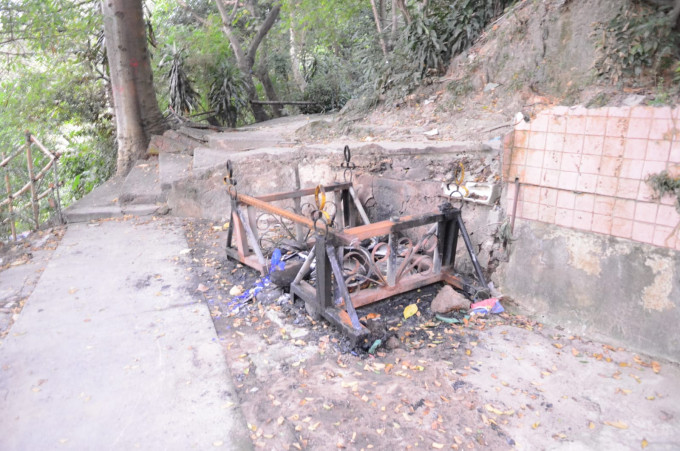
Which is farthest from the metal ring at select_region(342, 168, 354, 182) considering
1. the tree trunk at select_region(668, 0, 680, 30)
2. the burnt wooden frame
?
the tree trunk at select_region(668, 0, 680, 30)

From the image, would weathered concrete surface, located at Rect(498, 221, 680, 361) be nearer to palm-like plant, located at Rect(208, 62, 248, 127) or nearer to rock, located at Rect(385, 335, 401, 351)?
rock, located at Rect(385, 335, 401, 351)

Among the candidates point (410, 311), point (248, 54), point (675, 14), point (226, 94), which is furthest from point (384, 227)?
point (248, 54)

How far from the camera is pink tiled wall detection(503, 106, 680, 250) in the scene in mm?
2930

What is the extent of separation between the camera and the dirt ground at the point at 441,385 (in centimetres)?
239

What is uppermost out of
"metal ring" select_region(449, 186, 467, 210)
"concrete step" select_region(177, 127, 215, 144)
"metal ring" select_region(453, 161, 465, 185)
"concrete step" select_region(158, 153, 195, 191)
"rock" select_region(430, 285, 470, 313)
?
"concrete step" select_region(177, 127, 215, 144)

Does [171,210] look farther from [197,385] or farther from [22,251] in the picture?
[197,385]

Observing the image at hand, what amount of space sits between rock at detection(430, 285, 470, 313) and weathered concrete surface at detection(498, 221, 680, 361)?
1.63ft

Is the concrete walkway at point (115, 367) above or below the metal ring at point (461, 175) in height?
below

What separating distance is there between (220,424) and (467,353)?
1.67 metres

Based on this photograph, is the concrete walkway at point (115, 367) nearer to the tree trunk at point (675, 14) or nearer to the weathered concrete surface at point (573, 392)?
the weathered concrete surface at point (573, 392)

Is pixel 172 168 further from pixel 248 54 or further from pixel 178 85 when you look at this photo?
pixel 248 54

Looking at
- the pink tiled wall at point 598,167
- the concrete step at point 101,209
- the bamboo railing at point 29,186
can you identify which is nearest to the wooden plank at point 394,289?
the pink tiled wall at point 598,167

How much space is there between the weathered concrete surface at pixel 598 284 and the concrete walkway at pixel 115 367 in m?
2.48

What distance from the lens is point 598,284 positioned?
3346 millimetres
